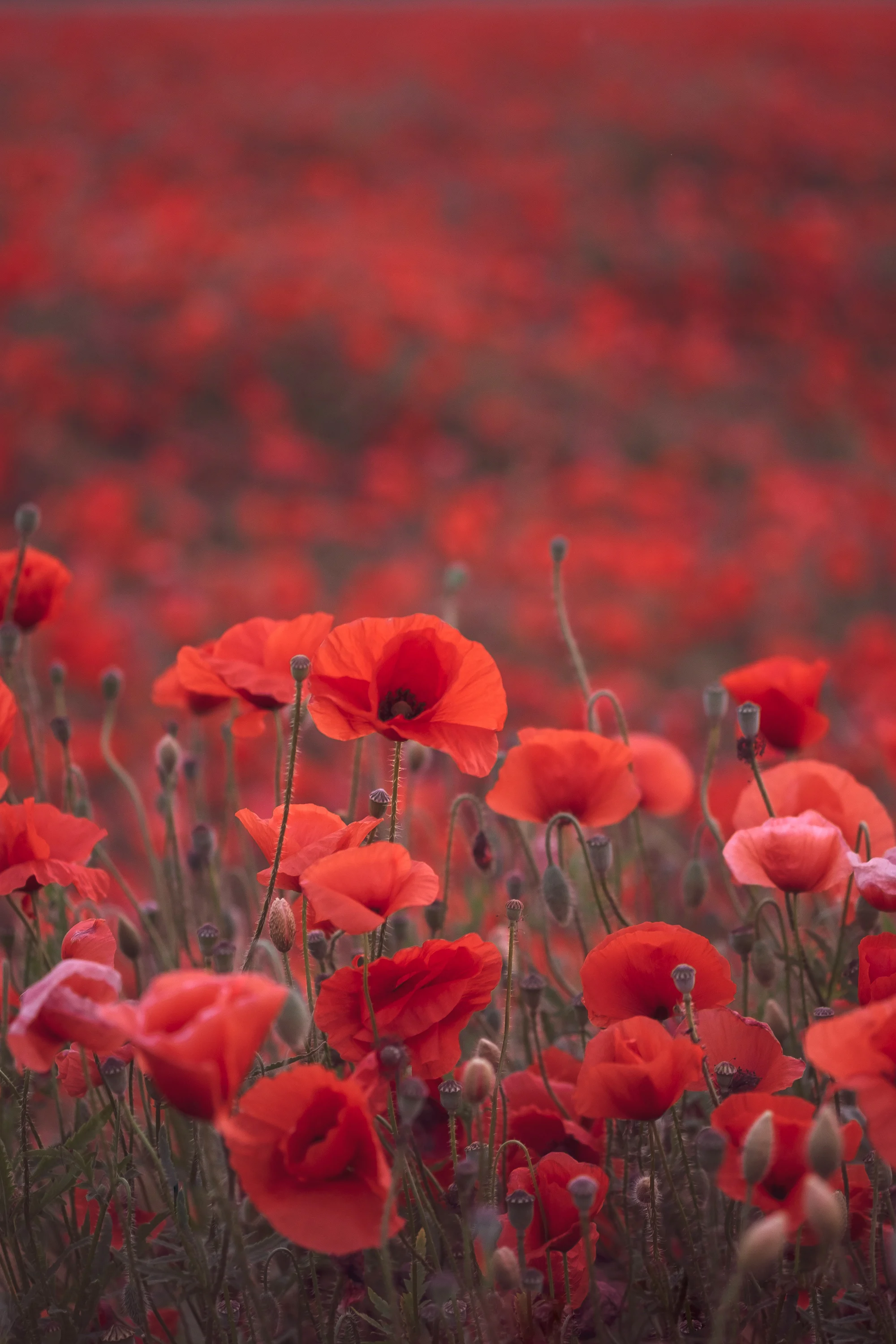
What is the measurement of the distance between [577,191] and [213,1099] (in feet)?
20.1

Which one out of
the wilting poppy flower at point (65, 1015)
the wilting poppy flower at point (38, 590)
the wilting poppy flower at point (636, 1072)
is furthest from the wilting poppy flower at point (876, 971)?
the wilting poppy flower at point (38, 590)

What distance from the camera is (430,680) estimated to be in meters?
0.78

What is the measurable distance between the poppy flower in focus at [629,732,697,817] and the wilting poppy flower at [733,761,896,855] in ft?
0.64

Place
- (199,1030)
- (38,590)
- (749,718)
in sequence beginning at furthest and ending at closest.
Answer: (38,590) → (749,718) → (199,1030)

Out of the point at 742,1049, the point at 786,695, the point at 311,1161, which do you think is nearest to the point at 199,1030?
the point at 311,1161

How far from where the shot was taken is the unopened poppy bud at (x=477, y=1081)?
625mm

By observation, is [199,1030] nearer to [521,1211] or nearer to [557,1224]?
[521,1211]

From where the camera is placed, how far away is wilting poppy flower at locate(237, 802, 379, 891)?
0.70m

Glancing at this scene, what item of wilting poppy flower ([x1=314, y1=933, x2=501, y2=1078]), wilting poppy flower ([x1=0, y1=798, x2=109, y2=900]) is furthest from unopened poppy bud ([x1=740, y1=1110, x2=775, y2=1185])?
wilting poppy flower ([x1=0, y1=798, x2=109, y2=900])

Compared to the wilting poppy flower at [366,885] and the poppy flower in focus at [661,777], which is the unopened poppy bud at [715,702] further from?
the wilting poppy flower at [366,885]

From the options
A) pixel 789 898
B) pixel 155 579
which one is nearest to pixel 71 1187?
pixel 789 898

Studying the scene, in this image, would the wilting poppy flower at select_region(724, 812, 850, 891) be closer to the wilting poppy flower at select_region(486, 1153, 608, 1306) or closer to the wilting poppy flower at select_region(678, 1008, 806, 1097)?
the wilting poppy flower at select_region(678, 1008, 806, 1097)

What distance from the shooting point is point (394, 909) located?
26.4 inches

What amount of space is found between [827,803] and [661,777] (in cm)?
26
